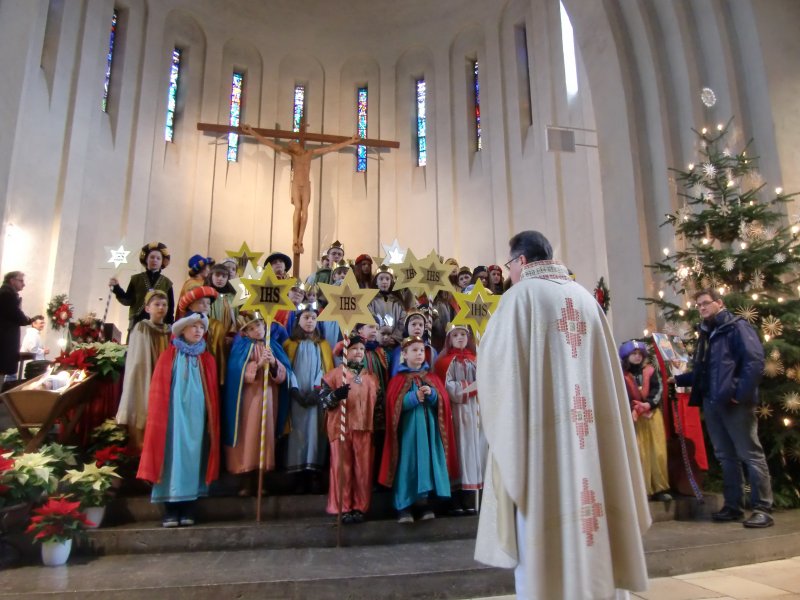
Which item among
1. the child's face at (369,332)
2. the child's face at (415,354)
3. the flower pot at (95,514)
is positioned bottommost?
the flower pot at (95,514)

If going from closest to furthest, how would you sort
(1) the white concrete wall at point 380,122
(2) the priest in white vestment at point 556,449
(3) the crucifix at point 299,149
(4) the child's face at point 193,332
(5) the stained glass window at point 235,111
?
(2) the priest in white vestment at point 556,449 < (4) the child's face at point 193,332 < (1) the white concrete wall at point 380,122 < (3) the crucifix at point 299,149 < (5) the stained glass window at point 235,111

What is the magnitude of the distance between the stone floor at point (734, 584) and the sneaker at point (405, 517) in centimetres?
91

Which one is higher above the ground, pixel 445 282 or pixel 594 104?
pixel 594 104

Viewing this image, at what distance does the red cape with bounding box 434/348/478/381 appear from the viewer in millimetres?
4781

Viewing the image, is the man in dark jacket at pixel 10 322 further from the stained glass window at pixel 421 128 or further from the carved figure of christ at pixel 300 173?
the stained glass window at pixel 421 128

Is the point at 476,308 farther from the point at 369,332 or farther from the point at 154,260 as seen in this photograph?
the point at 154,260

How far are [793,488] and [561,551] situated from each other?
3917 millimetres

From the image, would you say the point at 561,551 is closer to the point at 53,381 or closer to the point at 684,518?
the point at 684,518

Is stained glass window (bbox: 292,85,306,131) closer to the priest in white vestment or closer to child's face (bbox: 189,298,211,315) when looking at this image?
child's face (bbox: 189,298,211,315)

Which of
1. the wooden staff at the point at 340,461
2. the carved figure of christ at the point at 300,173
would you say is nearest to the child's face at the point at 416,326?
the wooden staff at the point at 340,461

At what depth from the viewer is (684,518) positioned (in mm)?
4652

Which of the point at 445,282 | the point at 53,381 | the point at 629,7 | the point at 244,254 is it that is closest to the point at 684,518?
the point at 445,282

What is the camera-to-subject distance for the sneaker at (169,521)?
3.85m

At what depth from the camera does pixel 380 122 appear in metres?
14.1
